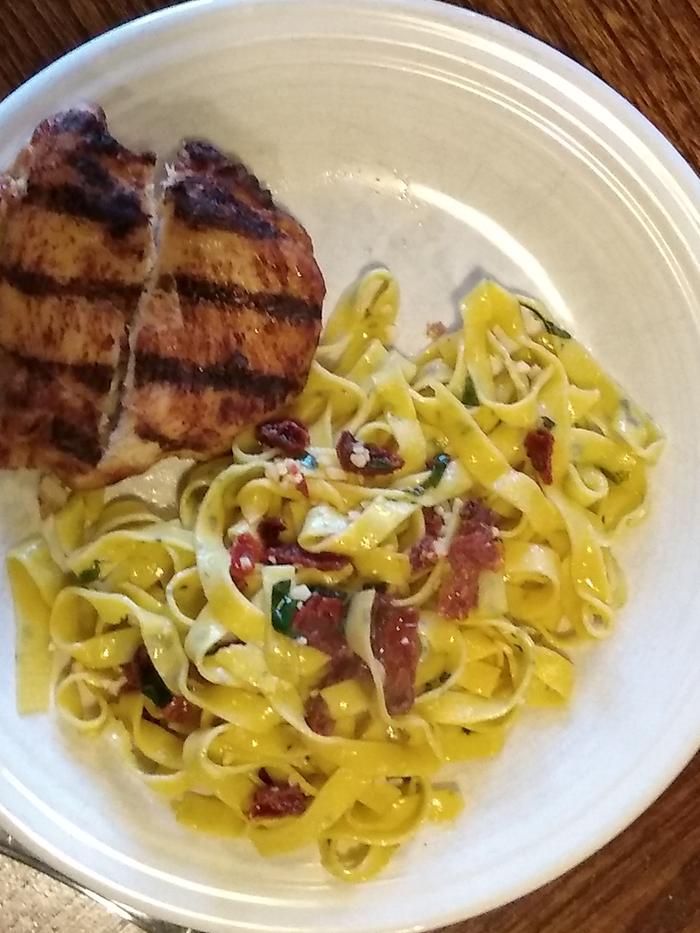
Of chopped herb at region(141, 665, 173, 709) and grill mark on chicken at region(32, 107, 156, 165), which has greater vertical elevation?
grill mark on chicken at region(32, 107, 156, 165)

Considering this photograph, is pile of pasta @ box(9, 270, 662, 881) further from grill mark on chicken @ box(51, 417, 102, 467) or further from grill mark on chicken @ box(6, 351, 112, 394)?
grill mark on chicken @ box(6, 351, 112, 394)

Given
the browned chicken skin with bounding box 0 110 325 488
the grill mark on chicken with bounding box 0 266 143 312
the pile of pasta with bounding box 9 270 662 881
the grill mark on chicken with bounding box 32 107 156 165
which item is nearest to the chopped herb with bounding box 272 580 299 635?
the pile of pasta with bounding box 9 270 662 881

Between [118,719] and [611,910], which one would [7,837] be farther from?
[611,910]

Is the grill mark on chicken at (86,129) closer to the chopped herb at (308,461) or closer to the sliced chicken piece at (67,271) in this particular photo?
the sliced chicken piece at (67,271)

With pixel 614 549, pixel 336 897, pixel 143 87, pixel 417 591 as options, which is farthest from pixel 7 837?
pixel 143 87

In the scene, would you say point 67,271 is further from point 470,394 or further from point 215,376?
point 470,394

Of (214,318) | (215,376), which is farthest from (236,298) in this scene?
(215,376)
